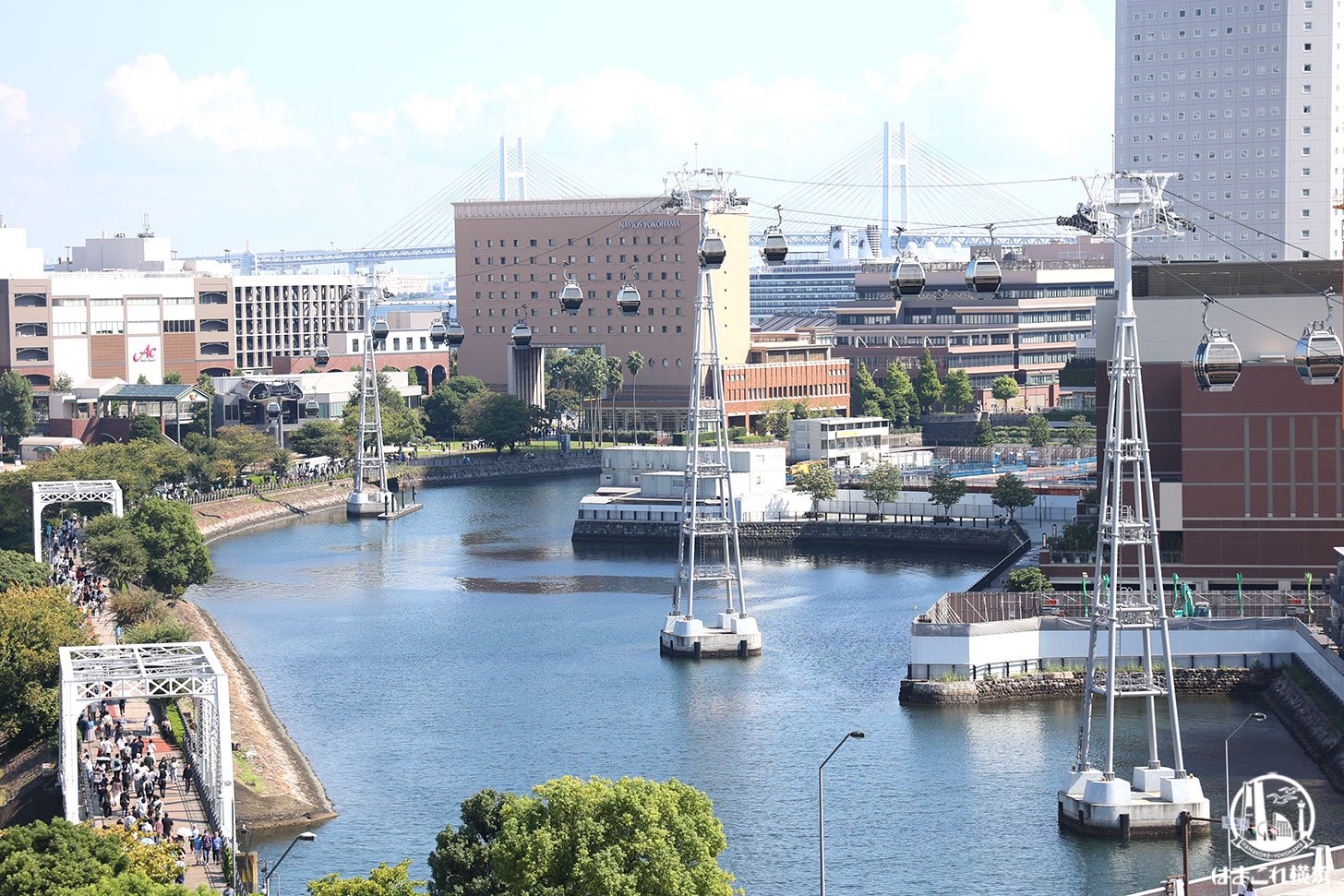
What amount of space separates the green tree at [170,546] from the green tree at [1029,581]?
18869 mm

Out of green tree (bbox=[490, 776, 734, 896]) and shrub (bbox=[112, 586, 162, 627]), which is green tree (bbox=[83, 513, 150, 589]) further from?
green tree (bbox=[490, 776, 734, 896])

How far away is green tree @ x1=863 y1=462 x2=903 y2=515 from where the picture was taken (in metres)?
71.1

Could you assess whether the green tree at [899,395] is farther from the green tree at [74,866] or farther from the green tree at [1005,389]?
the green tree at [74,866]

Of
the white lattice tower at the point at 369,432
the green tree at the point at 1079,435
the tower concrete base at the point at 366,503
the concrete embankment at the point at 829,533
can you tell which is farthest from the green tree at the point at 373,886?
the green tree at the point at 1079,435

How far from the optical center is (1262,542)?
45344mm

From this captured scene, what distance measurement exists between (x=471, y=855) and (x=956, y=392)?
271ft

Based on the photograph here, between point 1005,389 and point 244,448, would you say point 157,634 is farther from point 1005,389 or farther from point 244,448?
point 1005,389

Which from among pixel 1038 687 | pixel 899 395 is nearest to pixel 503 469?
pixel 899 395

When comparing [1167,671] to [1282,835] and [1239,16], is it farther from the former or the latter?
[1239,16]

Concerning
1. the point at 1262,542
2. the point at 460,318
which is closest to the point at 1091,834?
the point at 1262,542

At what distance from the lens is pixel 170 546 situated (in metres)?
50.8

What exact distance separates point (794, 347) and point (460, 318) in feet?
62.6

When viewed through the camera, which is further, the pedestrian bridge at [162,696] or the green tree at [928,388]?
the green tree at [928,388]

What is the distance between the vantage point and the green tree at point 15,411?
90688mm
